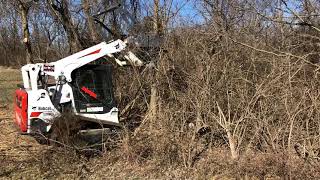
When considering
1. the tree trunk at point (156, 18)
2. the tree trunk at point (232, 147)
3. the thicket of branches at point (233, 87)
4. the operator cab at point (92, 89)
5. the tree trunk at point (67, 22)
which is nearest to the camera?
the thicket of branches at point (233, 87)

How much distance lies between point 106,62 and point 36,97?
8.47 ft

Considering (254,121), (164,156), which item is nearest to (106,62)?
(164,156)

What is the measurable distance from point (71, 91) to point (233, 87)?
12.3 feet

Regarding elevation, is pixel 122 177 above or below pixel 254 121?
below

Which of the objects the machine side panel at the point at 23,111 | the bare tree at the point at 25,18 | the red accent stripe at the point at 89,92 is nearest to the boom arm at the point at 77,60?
the red accent stripe at the point at 89,92

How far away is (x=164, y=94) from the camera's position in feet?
34.1

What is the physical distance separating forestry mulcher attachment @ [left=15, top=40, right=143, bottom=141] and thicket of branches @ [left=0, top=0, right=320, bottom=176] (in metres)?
0.75

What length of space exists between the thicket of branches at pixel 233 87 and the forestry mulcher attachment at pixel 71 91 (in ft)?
2.45

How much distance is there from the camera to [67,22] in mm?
16141

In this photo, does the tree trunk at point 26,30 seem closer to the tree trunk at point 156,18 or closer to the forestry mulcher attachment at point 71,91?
the forestry mulcher attachment at point 71,91

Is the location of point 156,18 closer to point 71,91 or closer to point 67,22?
point 71,91

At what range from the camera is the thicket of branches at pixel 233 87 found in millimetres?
8055

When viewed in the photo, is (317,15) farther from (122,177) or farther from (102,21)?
(102,21)

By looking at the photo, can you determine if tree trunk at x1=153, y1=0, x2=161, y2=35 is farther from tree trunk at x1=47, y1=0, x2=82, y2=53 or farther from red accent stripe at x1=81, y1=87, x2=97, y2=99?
tree trunk at x1=47, y1=0, x2=82, y2=53
